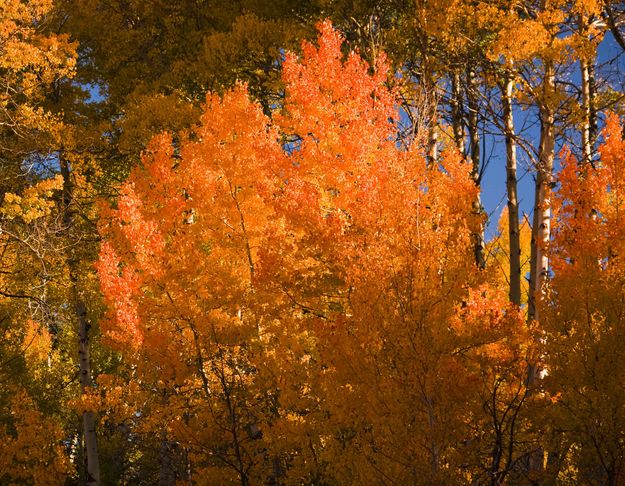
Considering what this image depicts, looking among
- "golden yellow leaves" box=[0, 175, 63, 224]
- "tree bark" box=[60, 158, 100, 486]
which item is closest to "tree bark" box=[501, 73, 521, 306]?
"golden yellow leaves" box=[0, 175, 63, 224]

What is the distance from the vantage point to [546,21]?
9289 mm

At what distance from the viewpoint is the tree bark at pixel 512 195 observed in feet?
31.3

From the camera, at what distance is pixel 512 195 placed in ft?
33.3

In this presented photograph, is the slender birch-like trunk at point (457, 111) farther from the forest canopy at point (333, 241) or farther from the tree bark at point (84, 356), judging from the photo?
the tree bark at point (84, 356)

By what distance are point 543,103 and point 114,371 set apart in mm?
15898

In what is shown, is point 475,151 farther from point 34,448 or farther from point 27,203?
point 34,448

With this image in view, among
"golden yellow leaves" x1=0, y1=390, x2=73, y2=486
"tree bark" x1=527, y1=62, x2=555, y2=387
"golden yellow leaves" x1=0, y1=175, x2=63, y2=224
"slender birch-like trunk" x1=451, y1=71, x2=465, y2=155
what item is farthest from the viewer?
"golden yellow leaves" x1=0, y1=390, x2=73, y2=486

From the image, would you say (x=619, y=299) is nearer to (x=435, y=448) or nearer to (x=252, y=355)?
(x=435, y=448)

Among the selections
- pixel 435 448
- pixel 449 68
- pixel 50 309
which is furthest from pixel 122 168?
pixel 435 448

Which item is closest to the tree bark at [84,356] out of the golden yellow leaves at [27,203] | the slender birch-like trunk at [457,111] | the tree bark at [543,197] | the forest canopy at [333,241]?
the forest canopy at [333,241]

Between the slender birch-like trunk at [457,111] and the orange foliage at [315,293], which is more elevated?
the slender birch-like trunk at [457,111]

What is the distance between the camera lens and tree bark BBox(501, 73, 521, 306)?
9.55 meters

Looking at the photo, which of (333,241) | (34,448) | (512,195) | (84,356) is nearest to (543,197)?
(512,195)

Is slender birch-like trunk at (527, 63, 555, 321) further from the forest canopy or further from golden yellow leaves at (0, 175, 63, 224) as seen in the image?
golden yellow leaves at (0, 175, 63, 224)
